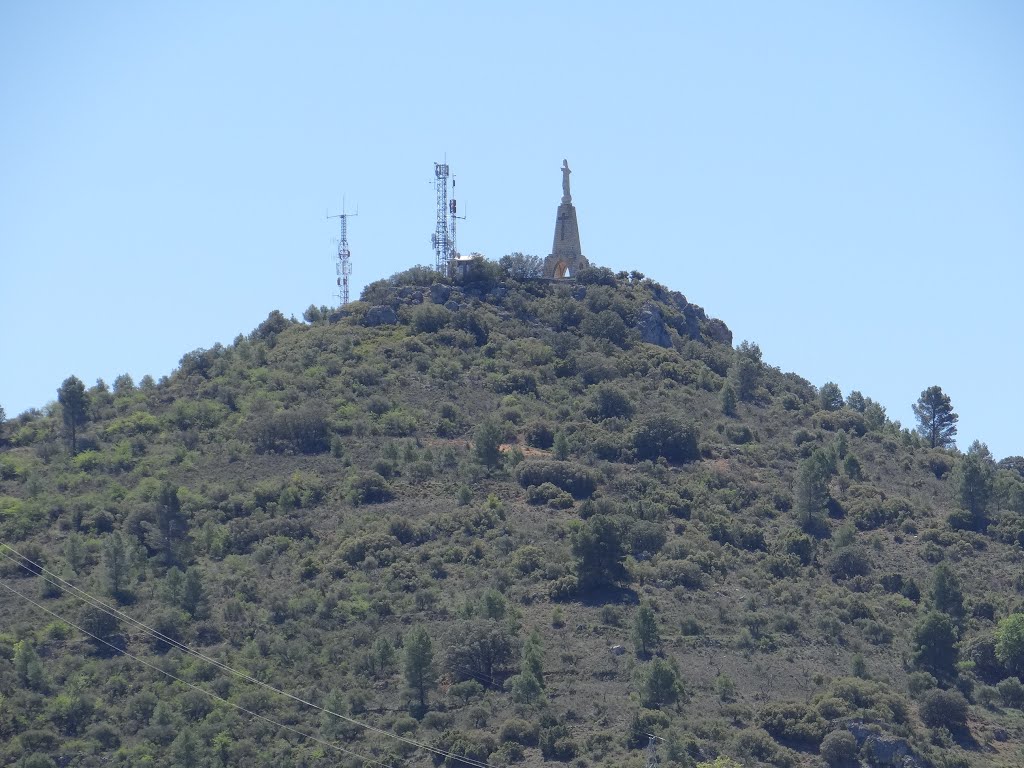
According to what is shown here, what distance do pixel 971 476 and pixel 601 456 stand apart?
1912cm

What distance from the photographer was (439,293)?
399 ft

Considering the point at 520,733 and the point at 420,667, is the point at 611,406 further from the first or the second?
the point at 520,733

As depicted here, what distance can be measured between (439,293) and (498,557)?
35964 mm

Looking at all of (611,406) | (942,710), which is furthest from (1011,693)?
(611,406)

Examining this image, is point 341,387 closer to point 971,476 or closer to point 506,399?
point 506,399

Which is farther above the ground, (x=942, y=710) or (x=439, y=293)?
(x=439, y=293)

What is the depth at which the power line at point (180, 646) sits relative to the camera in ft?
240

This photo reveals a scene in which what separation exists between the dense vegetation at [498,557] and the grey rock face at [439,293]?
0.28 m

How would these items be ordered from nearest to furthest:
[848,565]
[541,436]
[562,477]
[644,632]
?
[644,632] < [848,565] < [562,477] < [541,436]

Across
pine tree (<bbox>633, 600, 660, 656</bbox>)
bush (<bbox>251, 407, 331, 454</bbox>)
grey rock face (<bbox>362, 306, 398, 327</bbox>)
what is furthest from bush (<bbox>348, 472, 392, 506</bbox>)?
grey rock face (<bbox>362, 306, 398, 327</bbox>)

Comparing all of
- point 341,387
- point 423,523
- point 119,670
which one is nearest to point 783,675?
point 423,523

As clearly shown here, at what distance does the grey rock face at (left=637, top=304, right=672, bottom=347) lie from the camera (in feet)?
395

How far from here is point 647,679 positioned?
248ft

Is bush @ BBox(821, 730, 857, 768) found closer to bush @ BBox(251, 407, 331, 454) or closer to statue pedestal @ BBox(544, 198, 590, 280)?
bush @ BBox(251, 407, 331, 454)
